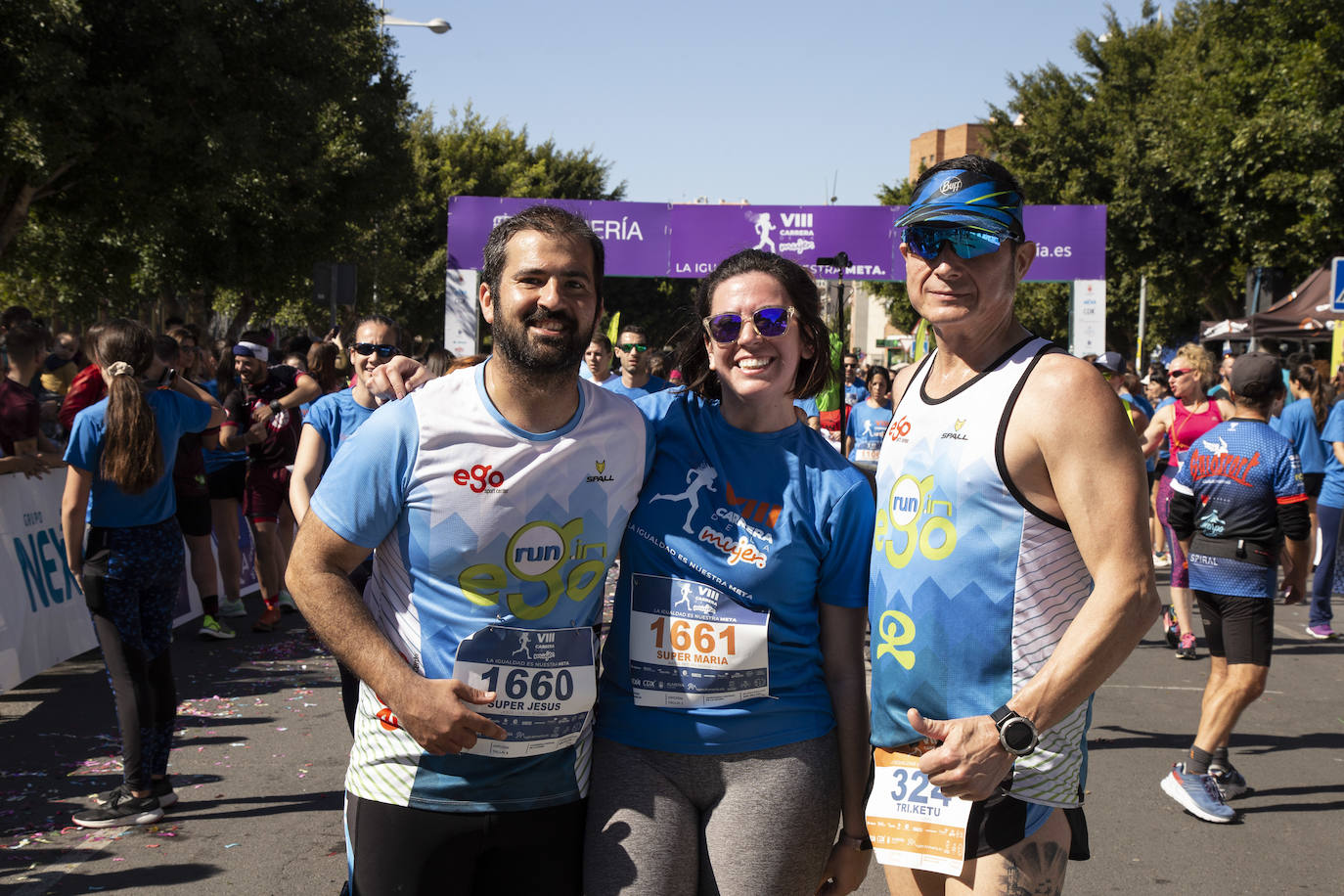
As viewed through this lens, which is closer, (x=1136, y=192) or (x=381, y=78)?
(x=381, y=78)

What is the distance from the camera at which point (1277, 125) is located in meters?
20.1

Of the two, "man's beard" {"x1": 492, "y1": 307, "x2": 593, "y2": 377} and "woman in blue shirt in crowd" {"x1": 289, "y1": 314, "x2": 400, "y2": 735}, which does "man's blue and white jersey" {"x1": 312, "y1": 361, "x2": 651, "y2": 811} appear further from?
"woman in blue shirt in crowd" {"x1": 289, "y1": 314, "x2": 400, "y2": 735}

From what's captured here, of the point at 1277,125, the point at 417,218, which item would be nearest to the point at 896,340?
the point at 417,218

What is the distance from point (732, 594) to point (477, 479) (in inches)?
23.6

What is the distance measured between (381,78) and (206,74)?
24.8ft

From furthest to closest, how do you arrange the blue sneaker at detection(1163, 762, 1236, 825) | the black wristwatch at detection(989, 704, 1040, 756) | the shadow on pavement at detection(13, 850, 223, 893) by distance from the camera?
the blue sneaker at detection(1163, 762, 1236, 825)
the shadow on pavement at detection(13, 850, 223, 893)
the black wristwatch at detection(989, 704, 1040, 756)

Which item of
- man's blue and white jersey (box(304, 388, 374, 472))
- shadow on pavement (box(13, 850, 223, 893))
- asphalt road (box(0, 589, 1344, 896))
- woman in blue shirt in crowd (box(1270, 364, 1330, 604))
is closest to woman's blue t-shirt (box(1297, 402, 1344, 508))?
woman in blue shirt in crowd (box(1270, 364, 1330, 604))

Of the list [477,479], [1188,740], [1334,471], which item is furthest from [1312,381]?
[477,479]

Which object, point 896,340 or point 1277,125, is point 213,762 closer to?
point 1277,125

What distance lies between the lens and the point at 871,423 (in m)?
11.4

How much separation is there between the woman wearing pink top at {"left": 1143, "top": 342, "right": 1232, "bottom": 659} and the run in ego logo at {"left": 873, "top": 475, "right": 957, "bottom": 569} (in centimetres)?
545

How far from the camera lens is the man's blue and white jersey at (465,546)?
2.35 m

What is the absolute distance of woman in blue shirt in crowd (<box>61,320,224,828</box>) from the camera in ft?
16.1

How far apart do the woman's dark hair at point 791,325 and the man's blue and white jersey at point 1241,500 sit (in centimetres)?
359
